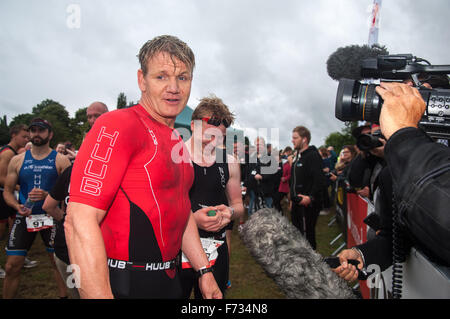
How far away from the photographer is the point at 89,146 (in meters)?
1.17

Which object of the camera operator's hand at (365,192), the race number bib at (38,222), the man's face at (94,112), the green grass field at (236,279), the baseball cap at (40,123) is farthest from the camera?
the camera operator's hand at (365,192)

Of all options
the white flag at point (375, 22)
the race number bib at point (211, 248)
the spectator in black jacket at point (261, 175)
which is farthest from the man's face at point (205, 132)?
the white flag at point (375, 22)

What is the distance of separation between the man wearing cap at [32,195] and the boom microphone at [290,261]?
2906mm

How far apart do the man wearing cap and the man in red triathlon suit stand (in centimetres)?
321

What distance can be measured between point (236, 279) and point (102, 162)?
420 cm

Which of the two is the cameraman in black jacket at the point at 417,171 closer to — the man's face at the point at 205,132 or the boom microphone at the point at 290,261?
the man's face at the point at 205,132

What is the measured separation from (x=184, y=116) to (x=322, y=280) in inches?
463

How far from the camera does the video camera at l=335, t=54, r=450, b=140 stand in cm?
112

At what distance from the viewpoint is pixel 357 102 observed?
129cm

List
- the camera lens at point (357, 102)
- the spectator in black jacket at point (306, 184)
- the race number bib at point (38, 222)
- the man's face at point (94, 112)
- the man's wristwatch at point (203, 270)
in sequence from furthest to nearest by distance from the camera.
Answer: the spectator in black jacket at point (306, 184) → the race number bib at point (38, 222) → the man's face at point (94, 112) → the man's wristwatch at point (203, 270) → the camera lens at point (357, 102)

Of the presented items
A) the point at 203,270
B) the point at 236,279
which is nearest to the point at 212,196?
the point at 203,270

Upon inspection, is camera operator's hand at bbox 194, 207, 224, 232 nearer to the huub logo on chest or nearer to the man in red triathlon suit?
the man in red triathlon suit

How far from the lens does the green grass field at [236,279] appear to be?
165 inches
